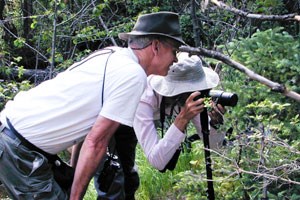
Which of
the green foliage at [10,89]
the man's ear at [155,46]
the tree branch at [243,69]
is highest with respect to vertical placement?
the tree branch at [243,69]

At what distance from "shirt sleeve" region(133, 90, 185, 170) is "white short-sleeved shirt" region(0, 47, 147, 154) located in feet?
1.75

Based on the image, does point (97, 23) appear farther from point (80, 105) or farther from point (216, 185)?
point (80, 105)

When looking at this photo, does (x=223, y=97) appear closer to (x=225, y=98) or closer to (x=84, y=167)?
(x=225, y=98)

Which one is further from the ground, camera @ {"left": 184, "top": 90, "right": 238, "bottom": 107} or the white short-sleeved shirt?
the white short-sleeved shirt

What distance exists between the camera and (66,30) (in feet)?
23.5

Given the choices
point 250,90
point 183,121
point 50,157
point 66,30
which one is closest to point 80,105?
point 50,157

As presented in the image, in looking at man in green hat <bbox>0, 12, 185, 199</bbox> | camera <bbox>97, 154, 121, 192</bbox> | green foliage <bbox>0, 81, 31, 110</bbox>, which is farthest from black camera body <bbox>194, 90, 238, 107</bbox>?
green foliage <bbox>0, 81, 31, 110</bbox>

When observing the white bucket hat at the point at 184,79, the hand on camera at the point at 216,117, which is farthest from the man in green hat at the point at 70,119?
the hand on camera at the point at 216,117

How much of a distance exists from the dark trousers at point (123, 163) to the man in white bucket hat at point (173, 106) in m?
0.26

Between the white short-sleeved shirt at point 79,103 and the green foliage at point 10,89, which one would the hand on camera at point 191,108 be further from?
the green foliage at point 10,89

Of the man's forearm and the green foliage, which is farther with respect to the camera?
the green foliage

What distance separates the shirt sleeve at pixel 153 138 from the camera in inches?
114

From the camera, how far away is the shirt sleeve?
9.48ft

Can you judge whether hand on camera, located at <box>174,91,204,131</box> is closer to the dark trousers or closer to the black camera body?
the black camera body
